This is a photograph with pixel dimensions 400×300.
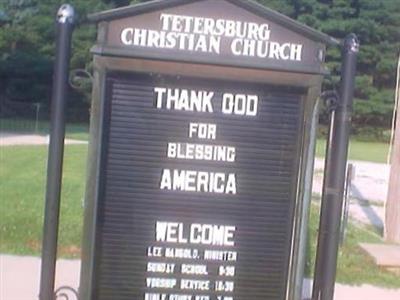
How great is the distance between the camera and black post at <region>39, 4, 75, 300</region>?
153 inches

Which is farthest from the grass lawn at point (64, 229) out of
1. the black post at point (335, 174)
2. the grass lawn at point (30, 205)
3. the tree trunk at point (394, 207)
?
the black post at point (335, 174)

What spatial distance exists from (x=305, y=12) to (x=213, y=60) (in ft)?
154

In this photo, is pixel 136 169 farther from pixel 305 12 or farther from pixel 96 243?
pixel 305 12

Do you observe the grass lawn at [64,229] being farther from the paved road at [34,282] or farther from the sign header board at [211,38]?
the sign header board at [211,38]

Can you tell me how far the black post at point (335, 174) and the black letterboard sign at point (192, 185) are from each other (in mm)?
203

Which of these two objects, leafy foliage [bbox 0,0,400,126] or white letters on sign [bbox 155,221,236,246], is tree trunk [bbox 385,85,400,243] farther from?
leafy foliage [bbox 0,0,400,126]

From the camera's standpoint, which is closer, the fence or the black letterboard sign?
the black letterboard sign

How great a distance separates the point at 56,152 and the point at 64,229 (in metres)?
5.32

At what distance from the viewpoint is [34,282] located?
281 inches

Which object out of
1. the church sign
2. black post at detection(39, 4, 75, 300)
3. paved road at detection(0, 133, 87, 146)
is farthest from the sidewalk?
black post at detection(39, 4, 75, 300)

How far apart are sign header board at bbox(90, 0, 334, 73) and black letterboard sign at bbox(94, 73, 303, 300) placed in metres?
0.13

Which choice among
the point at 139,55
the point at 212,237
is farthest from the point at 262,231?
the point at 139,55

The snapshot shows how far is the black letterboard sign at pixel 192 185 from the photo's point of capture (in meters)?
4.01

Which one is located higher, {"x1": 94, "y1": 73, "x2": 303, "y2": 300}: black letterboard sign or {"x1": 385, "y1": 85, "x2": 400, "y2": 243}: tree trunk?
{"x1": 94, "y1": 73, "x2": 303, "y2": 300}: black letterboard sign
